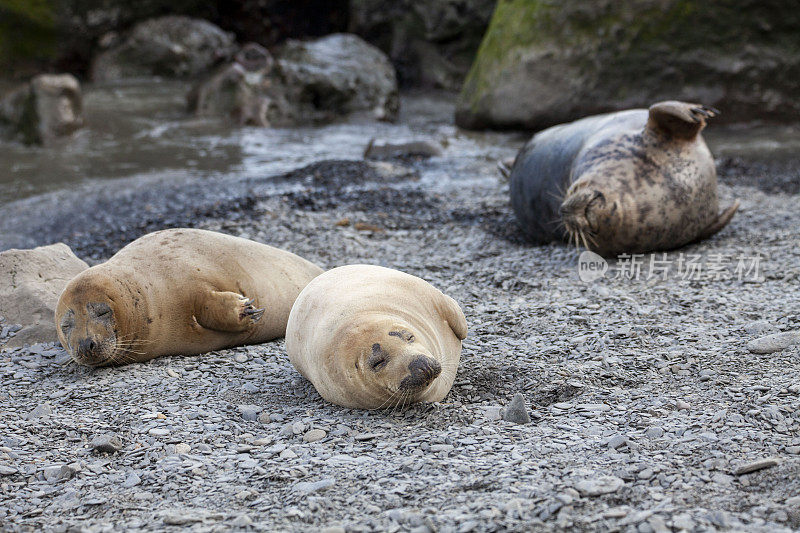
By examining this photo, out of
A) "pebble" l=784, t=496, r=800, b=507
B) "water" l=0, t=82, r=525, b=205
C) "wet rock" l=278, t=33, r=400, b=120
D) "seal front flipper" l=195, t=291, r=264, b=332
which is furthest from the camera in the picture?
Answer: "wet rock" l=278, t=33, r=400, b=120

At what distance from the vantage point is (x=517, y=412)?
2.99 m

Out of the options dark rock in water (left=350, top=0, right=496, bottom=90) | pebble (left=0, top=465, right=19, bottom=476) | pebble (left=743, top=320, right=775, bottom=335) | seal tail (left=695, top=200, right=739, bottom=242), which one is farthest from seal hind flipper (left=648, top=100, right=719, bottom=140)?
dark rock in water (left=350, top=0, right=496, bottom=90)

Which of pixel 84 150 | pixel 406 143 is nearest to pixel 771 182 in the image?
pixel 406 143

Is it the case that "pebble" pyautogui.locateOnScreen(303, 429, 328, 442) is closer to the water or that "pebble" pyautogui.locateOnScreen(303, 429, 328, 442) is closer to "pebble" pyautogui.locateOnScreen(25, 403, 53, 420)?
"pebble" pyautogui.locateOnScreen(25, 403, 53, 420)

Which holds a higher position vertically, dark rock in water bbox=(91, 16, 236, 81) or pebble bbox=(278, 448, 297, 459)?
dark rock in water bbox=(91, 16, 236, 81)

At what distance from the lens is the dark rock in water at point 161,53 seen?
1433 cm

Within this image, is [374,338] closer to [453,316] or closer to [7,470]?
[453,316]

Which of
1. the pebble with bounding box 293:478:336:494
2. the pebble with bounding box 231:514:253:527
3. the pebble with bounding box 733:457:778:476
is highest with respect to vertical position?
the pebble with bounding box 733:457:778:476

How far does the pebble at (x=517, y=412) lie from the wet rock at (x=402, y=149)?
6.05 m

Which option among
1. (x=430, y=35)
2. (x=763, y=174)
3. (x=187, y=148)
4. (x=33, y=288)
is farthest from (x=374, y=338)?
(x=430, y=35)

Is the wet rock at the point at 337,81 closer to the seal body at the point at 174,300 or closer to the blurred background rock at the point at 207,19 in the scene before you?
the blurred background rock at the point at 207,19

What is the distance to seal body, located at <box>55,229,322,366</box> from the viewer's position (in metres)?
3.80

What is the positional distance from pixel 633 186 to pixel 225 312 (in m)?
2.80

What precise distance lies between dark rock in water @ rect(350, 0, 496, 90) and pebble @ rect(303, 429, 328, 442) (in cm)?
1202
